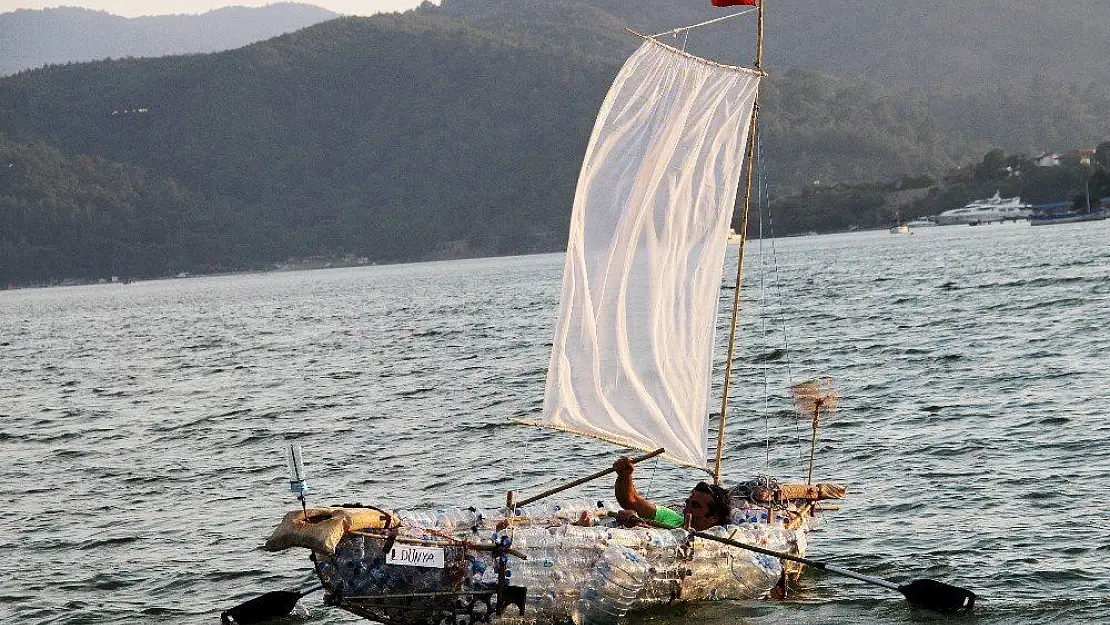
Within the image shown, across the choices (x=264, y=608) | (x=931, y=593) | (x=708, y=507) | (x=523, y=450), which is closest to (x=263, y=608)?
(x=264, y=608)

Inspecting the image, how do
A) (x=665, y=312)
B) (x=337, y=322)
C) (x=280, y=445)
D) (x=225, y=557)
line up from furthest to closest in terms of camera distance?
(x=337, y=322), (x=280, y=445), (x=225, y=557), (x=665, y=312)

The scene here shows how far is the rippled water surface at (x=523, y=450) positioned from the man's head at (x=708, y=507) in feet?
4.03

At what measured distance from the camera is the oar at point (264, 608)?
1942 cm

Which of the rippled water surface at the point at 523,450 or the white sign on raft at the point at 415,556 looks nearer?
the white sign on raft at the point at 415,556

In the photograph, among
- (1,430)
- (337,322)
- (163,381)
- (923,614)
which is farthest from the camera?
(337,322)

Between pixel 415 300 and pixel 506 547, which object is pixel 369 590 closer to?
pixel 506 547

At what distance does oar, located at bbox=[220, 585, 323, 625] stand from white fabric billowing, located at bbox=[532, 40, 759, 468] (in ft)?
14.5

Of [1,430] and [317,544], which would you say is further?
[1,430]

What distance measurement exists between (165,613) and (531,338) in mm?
51834

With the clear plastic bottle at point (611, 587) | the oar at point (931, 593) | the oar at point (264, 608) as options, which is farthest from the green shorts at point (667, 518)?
the oar at point (264, 608)

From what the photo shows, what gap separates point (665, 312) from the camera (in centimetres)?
2086

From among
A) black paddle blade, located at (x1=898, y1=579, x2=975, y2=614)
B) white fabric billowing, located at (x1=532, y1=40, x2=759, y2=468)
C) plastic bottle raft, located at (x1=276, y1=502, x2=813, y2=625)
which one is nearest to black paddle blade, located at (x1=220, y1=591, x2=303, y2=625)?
plastic bottle raft, located at (x1=276, y1=502, x2=813, y2=625)

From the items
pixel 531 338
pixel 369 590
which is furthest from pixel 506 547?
pixel 531 338

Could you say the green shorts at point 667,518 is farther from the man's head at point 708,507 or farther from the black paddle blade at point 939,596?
the black paddle blade at point 939,596
